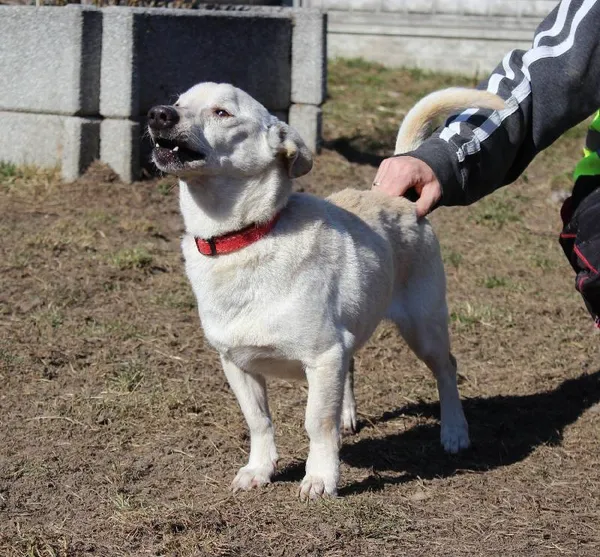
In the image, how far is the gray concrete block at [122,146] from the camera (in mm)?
6430

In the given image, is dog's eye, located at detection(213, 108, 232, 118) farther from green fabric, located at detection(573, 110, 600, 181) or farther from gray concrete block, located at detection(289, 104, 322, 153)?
gray concrete block, located at detection(289, 104, 322, 153)

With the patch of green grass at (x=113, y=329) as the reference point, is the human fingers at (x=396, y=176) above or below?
above

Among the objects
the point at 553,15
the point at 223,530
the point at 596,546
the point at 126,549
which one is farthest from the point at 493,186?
the point at 126,549

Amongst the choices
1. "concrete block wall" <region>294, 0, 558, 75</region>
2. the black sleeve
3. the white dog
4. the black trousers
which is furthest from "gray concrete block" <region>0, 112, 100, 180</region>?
"concrete block wall" <region>294, 0, 558, 75</region>

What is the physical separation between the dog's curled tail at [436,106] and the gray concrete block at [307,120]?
3.30 meters

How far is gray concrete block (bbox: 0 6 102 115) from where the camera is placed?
20.7ft

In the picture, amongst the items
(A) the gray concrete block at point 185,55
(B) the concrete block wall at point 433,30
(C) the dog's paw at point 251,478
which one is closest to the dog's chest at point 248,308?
(C) the dog's paw at point 251,478

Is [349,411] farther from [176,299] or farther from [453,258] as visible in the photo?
[453,258]

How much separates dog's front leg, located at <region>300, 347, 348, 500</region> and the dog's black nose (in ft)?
2.84

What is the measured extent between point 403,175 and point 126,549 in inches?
59.2

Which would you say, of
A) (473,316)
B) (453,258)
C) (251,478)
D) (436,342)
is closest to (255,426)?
(251,478)

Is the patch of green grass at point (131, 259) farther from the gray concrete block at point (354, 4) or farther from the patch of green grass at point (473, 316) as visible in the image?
the gray concrete block at point (354, 4)

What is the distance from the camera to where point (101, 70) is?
21.0ft

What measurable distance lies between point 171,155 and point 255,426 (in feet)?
3.22
